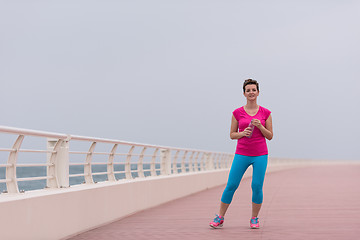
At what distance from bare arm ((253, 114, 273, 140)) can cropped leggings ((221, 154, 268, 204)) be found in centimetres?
33

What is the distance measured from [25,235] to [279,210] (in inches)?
257

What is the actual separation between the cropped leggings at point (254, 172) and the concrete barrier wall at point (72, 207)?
2099 millimetres

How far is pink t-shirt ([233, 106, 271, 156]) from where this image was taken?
8.74 metres

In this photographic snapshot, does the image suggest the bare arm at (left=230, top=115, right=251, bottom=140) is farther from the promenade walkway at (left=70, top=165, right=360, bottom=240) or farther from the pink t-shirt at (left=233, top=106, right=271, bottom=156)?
the promenade walkway at (left=70, top=165, right=360, bottom=240)

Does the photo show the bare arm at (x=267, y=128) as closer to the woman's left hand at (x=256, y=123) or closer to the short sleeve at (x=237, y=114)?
the woman's left hand at (x=256, y=123)

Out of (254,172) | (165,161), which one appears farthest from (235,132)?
(165,161)

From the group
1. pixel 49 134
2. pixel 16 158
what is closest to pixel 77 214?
pixel 49 134

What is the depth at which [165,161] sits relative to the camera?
1753 cm

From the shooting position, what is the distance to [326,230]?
29.4 feet

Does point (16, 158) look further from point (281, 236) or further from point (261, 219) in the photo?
point (261, 219)

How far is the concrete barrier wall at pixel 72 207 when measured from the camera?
7.03 meters

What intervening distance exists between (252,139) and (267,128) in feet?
0.94

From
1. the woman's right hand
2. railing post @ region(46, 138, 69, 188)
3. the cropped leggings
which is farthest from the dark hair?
railing post @ region(46, 138, 69, 188)

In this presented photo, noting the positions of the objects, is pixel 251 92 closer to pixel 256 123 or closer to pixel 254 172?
pixel 256 123
